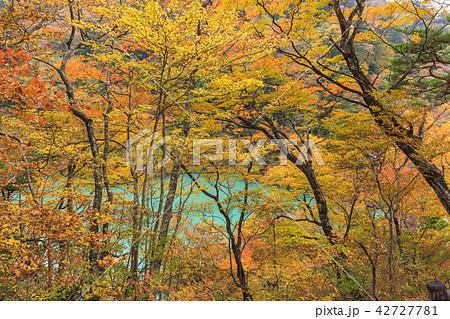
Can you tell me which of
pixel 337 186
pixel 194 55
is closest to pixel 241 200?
pixel 337 186

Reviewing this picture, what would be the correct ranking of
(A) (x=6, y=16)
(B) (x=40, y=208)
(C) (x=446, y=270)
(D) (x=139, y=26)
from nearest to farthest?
(B) (x=40, y=208) < (A) (x=6, y=16) < (D) (x=139, y=26) < (C) (x=446, y=270)

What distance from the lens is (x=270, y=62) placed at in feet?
25.8

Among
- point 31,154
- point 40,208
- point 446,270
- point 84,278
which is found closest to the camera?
point 40,208

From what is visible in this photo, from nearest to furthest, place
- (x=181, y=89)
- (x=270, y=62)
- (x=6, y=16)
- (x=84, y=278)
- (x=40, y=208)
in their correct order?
1. (x=40, y=208)
2. (x=6, y=16)
3. (x=84, y=278)
4. (x=181, y=89)
5. (x=270, y=62)

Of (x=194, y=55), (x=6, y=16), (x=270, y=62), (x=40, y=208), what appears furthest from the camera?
(x=270, y=62)

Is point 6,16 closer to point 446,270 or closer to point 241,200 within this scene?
point 241,200

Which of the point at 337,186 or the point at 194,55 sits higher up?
the point at 194,55

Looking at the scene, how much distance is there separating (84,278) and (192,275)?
143 inches

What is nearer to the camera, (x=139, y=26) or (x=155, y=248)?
(x=139, y=26)

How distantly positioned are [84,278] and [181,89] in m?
4.79

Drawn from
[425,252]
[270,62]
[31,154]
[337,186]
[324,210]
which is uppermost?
[270,62]

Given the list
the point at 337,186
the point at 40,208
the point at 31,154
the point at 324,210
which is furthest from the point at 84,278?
the point at 337,186

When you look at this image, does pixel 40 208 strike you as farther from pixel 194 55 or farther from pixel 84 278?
pixel 194 55

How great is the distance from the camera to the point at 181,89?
675cm
